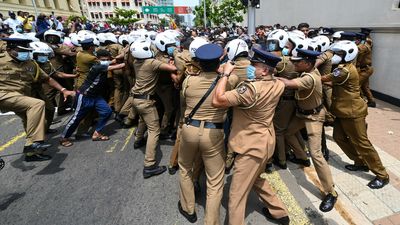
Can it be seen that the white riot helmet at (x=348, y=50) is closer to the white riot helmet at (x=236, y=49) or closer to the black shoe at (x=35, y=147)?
the white riot helmet at (x=236, y=49)

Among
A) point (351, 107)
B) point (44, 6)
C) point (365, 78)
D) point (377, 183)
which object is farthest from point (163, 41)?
point (44, 6)

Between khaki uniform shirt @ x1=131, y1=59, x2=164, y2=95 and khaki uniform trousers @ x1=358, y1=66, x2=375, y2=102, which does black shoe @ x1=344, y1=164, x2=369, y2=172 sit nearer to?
khaki uniform shirt @ x1=131, y1=59, x2=164, y2=95

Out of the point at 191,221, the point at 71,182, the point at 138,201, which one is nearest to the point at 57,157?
the point at 71,182

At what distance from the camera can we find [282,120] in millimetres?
4141

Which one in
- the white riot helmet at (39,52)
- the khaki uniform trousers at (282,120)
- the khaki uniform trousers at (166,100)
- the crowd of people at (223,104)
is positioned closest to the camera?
the crowd of people at (223,104)

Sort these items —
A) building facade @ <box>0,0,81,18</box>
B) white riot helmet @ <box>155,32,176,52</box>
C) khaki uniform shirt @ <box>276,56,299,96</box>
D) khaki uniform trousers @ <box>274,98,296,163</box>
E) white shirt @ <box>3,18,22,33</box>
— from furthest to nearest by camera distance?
building facade @ <box>0,0,81,18</box>
white shirt @ <box>3,18,22,33</box>
white riot helmet @ <box>155,32,176,52</box>
khaki uniform trousers @ <box>274,98,296,163</box>
khaki uniform shirt @ <box>276,56,299,96</box>

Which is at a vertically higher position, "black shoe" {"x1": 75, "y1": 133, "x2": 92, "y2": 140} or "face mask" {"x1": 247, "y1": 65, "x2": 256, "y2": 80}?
"face mask" {"x1": 247, "y1": 65, "x2": 256, "y2": 80}

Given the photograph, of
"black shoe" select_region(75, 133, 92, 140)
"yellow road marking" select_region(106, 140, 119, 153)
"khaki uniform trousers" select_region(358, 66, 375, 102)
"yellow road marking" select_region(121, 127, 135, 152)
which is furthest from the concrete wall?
"black shoe" select_region(75, 133, 92, 140)

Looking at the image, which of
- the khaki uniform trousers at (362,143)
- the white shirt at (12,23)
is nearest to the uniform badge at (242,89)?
the khaki uniform trousers at (362,143)

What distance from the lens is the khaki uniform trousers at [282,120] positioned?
4039mm

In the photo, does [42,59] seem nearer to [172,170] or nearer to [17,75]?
[17,75]

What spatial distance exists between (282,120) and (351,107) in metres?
0.95

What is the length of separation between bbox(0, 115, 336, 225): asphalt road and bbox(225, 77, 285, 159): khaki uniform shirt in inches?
42.2

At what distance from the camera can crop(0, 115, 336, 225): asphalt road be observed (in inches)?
131
